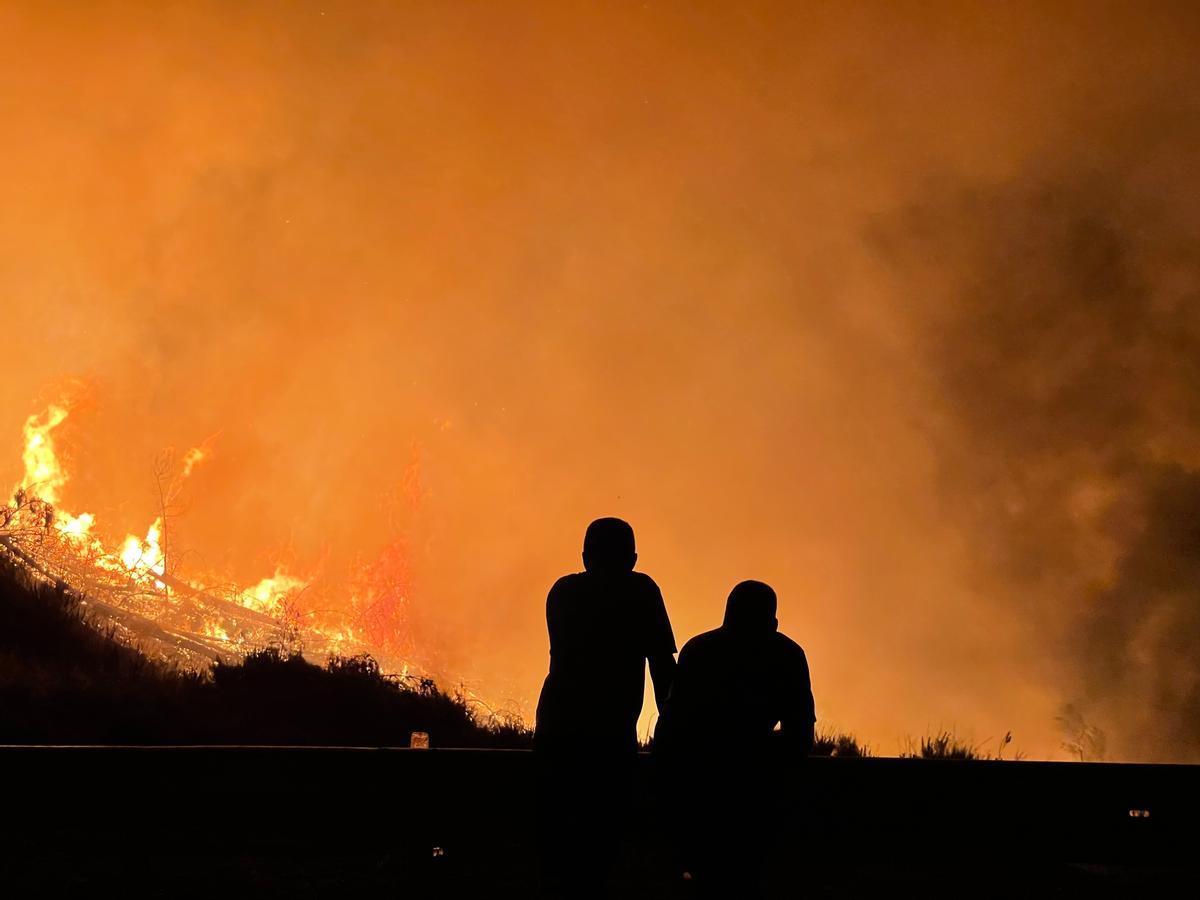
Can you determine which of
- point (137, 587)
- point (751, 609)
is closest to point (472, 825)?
point (751, 609)

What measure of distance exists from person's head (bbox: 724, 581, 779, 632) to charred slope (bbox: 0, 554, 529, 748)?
7.44 metres

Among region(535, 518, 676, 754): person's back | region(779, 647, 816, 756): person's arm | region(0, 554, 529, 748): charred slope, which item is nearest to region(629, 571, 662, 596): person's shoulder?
region(535, 518, 676, 754): person's back

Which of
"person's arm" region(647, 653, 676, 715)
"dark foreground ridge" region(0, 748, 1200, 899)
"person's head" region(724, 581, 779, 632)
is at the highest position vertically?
"person's head" region(724, 581, 779, 632)

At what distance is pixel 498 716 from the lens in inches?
576

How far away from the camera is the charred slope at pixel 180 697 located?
1014cm

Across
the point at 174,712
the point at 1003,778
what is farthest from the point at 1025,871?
the point at 174,712

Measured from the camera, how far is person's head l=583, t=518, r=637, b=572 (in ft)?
16.2

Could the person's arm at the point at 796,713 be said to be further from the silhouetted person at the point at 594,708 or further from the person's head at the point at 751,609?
the silhouetted person at the point at 594,708

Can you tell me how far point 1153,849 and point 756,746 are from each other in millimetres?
3289

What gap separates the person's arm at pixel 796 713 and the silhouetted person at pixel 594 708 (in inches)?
24.2

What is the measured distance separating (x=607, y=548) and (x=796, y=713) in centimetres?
109

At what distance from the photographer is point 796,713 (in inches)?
173

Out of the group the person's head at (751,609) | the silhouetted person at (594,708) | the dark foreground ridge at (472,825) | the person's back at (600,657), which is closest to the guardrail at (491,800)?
the dark foreground ridge at (472,825)

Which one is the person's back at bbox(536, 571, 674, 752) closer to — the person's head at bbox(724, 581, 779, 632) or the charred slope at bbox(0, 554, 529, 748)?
the person's head at bbox(724, 581, 779, 632)
